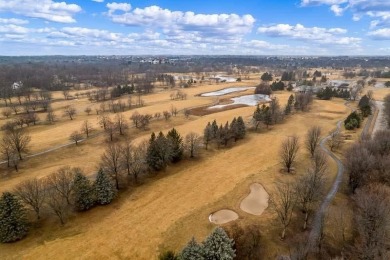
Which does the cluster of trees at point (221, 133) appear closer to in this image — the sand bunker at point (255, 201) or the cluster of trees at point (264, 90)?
the sand bunker at point (255, 201)

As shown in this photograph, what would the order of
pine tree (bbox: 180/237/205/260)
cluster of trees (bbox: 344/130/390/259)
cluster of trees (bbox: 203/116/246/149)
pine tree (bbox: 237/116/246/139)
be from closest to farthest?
pine tree (bbox: 180/237/205/260)
cluster of trees (bbox: 344/130/390/259)
cluster of trees (bbox: 203/116/246/149)
pine tree (bbox: 237/116/246/139)

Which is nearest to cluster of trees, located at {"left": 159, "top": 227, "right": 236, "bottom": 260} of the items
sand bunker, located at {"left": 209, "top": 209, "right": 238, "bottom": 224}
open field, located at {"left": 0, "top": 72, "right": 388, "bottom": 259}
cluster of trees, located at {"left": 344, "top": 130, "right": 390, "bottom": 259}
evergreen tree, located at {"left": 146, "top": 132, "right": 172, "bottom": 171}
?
open field, located at {"left": 0, "top": 72, "right": 388, "bottom": 259}

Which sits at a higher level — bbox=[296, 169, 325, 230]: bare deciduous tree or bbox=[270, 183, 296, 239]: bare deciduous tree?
bbox=[296, 169, 325, 230]: bare deciduous tree

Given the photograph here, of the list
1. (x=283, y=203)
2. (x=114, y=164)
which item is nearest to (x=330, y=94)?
(x=283, y=203)

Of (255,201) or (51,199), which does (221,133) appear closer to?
(255,201)

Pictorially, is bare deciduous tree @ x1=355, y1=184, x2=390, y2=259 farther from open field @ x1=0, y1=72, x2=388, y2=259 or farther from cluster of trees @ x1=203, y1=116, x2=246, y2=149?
cluster of trees @ x1=203, y1=116, x2=246, y2=149
